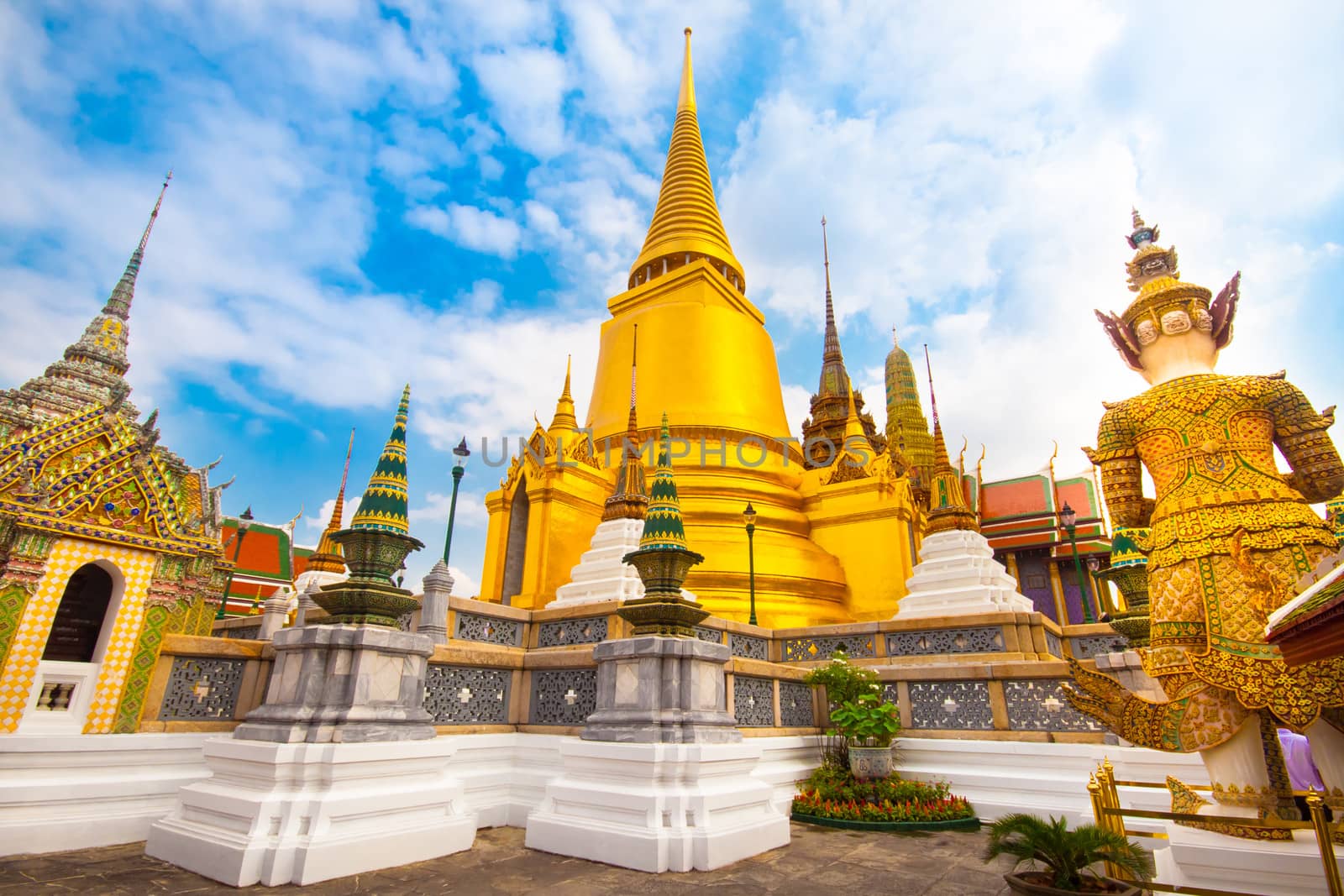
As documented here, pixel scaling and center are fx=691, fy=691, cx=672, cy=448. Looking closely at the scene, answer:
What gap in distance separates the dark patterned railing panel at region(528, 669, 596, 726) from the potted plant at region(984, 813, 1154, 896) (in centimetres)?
405

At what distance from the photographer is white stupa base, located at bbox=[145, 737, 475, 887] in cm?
401

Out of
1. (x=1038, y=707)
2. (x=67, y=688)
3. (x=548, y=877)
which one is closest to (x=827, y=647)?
(x=1038, y=707)

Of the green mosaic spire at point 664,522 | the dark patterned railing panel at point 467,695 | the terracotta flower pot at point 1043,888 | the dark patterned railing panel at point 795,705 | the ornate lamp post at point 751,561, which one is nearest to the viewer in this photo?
the terracotta flower pot at point 1043,888

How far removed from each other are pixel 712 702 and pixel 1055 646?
715 cm

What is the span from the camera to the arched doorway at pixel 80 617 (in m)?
8.59

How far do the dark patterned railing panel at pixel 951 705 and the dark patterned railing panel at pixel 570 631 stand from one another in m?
3.91

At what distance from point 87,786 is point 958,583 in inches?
430

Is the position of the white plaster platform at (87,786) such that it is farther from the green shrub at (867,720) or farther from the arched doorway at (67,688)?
the green shrub at (867,720)

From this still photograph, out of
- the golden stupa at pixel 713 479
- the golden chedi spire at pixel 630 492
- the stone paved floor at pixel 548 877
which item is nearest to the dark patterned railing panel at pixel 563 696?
the stone paved floor at pixel 548 877

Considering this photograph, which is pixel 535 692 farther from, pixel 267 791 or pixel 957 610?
pixel 957 610

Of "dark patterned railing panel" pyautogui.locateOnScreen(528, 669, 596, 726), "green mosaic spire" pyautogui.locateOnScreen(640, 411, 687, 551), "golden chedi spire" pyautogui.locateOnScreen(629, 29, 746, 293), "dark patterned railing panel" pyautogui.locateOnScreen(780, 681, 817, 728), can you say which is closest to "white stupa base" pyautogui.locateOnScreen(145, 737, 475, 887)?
"dark patterned railing panel" pyautogui.locateOnScreen(528, 669, 596, 726)

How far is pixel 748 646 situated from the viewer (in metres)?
10.1

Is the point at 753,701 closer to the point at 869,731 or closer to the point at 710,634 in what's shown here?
the point at 869,731

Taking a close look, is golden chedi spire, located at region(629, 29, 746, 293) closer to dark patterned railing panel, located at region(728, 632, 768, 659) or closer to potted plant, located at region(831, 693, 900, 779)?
dark patterned railing panel, located at region(728, 632, 768, 659)
